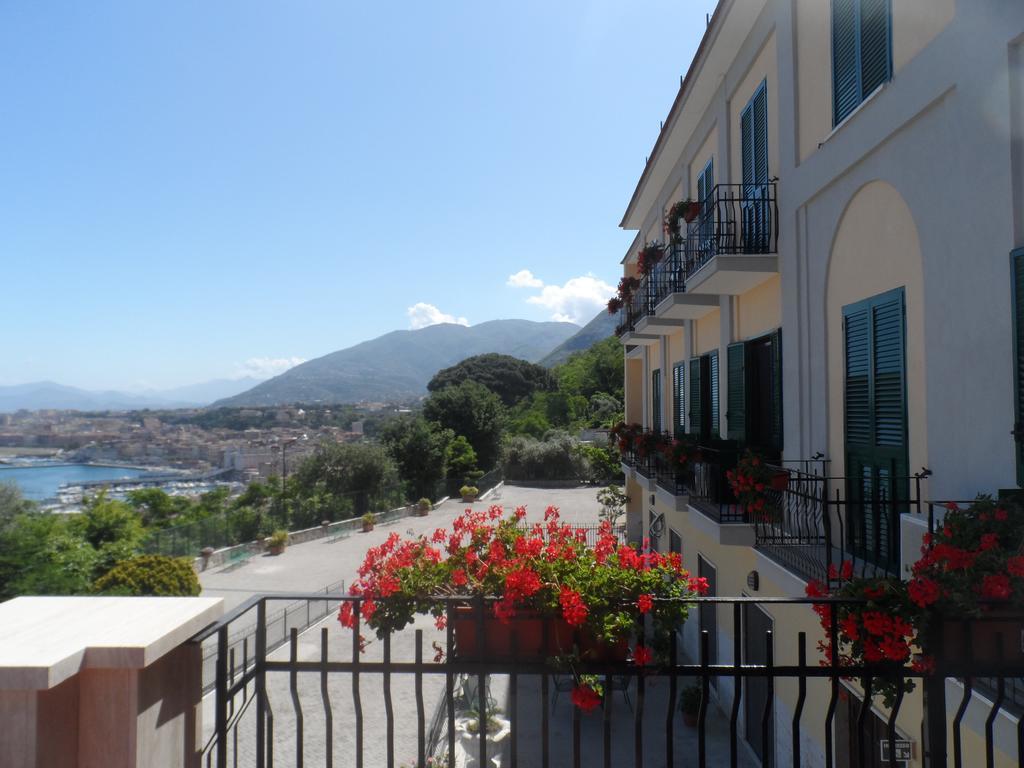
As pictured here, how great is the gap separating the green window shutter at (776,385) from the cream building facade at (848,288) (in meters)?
0.04

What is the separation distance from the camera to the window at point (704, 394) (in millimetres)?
10977

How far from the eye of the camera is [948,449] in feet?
15.3

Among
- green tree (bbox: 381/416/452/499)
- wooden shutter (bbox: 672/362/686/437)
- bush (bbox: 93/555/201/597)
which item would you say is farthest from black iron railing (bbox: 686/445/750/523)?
green tree (bbox: 381/416/452/499)

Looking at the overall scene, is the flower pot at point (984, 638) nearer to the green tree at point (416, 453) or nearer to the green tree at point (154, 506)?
the green tree at point (416, 453)

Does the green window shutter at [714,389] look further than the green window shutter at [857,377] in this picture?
Yes

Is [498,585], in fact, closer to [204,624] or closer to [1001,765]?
[204,624]

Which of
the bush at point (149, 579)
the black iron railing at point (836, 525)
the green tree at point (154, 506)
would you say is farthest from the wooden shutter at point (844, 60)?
the green tree at point (154, 506)

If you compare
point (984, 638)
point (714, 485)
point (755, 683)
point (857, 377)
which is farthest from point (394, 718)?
point (984, 638)

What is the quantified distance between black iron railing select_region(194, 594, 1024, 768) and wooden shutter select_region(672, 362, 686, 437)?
14.5ft

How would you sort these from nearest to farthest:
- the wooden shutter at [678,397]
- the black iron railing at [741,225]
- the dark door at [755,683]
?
the black iron railing at [741,225], the dark door at [755,683], the wooden shutter at [678,397]

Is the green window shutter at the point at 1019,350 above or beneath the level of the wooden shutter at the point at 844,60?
beneath

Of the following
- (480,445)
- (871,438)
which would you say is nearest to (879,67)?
(871,438)

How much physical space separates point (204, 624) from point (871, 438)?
18.6 ft

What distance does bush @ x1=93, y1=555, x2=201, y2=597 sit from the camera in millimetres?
16906
